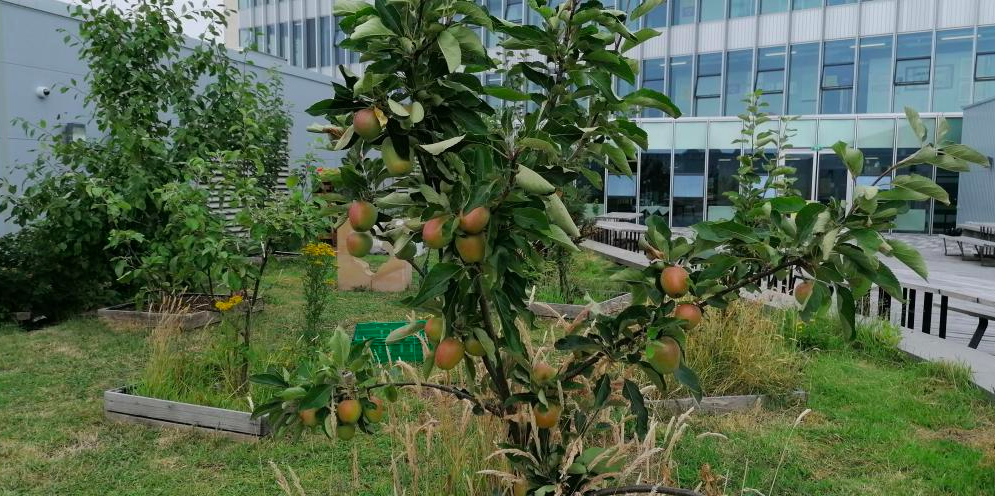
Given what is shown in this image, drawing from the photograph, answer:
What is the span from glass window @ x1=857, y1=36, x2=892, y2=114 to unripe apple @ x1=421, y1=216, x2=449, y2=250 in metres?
20.9

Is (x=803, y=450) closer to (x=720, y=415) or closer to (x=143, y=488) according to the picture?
(x=720, y=415)

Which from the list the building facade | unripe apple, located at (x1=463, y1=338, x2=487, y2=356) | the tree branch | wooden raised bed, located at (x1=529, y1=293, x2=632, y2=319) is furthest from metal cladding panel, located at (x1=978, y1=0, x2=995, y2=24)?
unripe apple, located at (x1=463, y1=338, x2=487, y2=356)

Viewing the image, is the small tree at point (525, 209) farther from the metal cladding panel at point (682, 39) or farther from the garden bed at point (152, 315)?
the metal cladding panel at point (682, 39)

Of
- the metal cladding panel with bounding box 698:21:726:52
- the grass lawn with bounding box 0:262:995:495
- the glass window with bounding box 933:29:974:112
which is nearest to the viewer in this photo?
the grass lawn with bounding box 0:262:995:495

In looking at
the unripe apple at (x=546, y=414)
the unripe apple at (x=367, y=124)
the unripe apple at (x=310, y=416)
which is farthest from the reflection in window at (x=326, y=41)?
the unripe apple at (x=367, y=124)

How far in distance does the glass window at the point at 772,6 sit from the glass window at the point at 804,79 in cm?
124

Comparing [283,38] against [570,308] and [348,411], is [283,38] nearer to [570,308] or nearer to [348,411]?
[570,308]

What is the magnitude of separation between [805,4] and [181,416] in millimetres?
20840

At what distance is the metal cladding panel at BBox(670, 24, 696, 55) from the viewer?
824 inches

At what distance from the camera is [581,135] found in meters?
1.62

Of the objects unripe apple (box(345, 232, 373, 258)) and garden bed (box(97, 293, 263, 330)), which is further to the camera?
garden bed (box(97, 293, 263, 330))

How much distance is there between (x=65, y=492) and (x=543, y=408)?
2.72 m

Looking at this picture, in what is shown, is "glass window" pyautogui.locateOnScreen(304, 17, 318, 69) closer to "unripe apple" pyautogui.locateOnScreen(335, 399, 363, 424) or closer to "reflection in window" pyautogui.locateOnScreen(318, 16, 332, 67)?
"reflection in window" pyautogui.locateOnScreen(318, 16, 332, 67)

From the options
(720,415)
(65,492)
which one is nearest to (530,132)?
(65,492)
